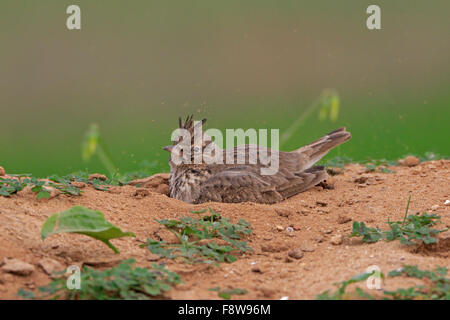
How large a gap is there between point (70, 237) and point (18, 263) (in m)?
0.60

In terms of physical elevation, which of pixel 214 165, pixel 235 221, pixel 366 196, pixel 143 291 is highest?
pixel 214 165

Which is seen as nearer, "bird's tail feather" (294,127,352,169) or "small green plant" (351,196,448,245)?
"small green plant" (351,196,448,245)

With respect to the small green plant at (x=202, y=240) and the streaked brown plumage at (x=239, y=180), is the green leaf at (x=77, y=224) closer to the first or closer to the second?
the small green plant at (x=202, y=240)

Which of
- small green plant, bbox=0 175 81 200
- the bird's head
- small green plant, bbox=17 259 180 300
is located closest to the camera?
small green plant, bbox=17 259 180 300

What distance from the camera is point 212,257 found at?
417cm

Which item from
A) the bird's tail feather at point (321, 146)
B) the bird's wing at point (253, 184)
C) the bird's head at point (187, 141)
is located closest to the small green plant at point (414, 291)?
the bird's wing at point (253, 184)

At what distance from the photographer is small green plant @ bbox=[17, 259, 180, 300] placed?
330 centimetres

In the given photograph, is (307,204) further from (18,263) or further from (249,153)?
(18,263)

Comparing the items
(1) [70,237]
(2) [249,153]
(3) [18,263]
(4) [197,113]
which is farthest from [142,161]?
(3) [18,263]

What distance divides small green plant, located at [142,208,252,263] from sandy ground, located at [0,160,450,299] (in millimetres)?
85

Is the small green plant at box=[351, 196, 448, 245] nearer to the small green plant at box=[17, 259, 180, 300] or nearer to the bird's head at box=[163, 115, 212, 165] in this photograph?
the small green plant at box=[17, 259, 180, 300]

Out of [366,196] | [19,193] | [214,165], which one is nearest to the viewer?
[19,193]

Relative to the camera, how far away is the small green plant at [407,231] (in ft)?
14.1

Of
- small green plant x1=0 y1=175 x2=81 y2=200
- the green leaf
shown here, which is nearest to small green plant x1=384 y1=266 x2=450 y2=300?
the green leaf
